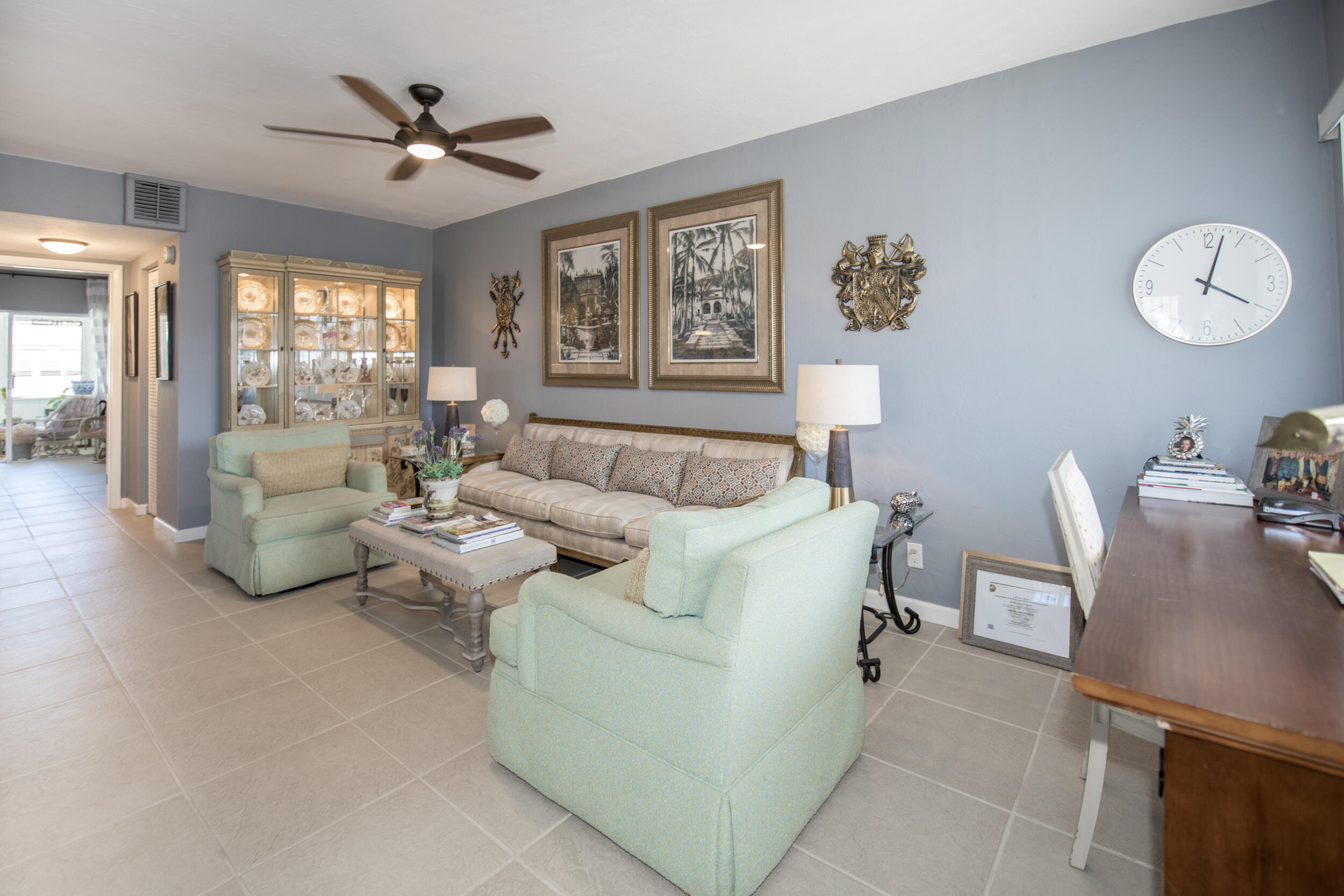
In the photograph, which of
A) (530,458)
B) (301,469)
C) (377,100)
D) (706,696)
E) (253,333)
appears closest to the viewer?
(706,696)

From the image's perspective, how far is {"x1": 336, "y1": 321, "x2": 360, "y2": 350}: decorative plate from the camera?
5398mm

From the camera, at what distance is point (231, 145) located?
390 centimetres

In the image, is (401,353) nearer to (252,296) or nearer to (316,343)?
(316,343)

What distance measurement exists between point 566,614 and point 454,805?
28.1 inches

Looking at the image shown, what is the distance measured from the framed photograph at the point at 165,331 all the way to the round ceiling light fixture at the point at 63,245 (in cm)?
70

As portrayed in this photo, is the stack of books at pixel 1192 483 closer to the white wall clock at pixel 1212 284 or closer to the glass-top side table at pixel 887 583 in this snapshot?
the white wall clock at pixel 1212 284

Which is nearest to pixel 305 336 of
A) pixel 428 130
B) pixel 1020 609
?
pixel 428 130

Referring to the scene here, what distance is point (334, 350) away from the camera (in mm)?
5383

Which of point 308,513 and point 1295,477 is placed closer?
point 1295,477

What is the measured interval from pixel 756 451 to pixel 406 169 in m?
2.48

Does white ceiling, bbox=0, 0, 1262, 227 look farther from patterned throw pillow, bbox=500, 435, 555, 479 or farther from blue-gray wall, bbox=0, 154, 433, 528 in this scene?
patterned throw pillow, bbox=500, 435, 555, 479

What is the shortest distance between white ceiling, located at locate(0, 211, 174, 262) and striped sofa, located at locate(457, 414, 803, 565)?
10.2 ft

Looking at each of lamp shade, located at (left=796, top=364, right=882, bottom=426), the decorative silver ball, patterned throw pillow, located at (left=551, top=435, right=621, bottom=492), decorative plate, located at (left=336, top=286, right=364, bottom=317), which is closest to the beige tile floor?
the decorative silver ball

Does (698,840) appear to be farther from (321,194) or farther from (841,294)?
(321,194)
